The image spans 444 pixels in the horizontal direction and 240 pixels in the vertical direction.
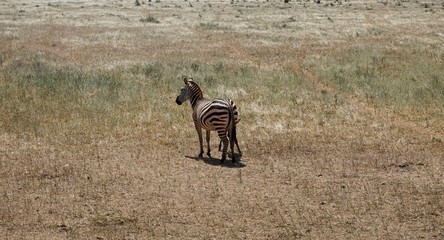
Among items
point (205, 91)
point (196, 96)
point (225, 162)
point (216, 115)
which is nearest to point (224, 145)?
point (225, 162)

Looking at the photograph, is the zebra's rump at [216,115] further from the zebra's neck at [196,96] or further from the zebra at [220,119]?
the zebra's neck at [196,96]

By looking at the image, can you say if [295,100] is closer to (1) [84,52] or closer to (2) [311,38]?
(1) [84,52]

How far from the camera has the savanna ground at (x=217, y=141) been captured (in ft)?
35.4

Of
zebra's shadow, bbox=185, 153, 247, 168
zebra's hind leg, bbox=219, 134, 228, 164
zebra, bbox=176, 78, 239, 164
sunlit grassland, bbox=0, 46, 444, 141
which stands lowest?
sunlit grassland, bbox=0, 46, 444, 141

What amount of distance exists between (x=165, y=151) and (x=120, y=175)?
2.31m

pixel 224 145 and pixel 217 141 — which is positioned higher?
pixel 224 145

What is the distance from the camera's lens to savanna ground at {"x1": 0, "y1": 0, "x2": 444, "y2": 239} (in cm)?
1080

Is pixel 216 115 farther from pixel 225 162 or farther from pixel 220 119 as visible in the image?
pixel 225 162

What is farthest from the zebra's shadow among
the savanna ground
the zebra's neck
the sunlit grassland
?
the sunlit grassland

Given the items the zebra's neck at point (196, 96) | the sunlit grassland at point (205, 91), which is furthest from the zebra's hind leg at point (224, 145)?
the sunlit grassland at point (205, 91)

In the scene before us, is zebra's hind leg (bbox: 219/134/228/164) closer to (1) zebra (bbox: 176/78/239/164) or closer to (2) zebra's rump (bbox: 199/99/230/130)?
(1) zebra (bbox: 176/78/239/164)

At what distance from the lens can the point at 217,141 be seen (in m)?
17.0

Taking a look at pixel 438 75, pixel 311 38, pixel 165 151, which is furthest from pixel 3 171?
pixel 311 38

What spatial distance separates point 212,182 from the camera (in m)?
13.0
